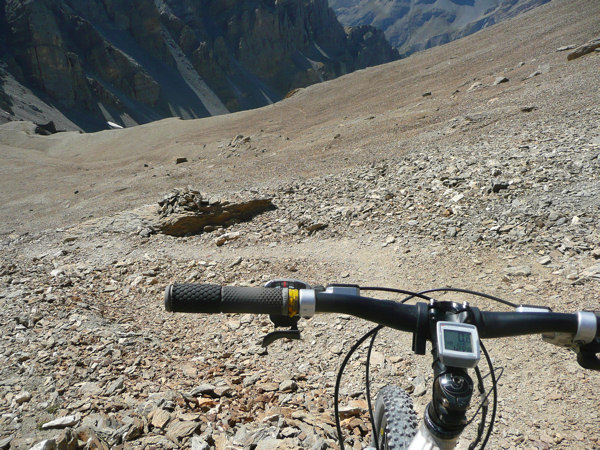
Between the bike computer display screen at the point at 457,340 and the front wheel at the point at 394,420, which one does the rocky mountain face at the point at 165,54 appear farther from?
the bike computer display screen at the point at 457,340

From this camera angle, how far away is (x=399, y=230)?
780cm

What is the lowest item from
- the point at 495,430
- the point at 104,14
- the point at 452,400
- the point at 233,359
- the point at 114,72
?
the point at 495,430

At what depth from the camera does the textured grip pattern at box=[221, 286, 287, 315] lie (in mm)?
1630

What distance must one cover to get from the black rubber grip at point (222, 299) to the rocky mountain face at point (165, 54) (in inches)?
2585

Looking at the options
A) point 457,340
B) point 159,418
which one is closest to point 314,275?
point 159,418

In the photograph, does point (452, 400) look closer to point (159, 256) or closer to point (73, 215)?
point (159, 256)

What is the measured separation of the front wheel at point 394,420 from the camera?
232 cm

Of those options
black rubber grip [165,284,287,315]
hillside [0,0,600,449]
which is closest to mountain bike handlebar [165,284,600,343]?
black rubber grip [165,284,287,315]

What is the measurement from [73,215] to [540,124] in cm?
1754

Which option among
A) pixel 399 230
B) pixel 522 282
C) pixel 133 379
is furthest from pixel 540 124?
pixel 133 379

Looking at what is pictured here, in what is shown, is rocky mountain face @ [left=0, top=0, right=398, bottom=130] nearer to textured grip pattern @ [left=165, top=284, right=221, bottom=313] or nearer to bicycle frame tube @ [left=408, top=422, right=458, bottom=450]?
textured grip pattern @ [left=165, top=284, right=221, bottom=313]

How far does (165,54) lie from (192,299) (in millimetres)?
106141

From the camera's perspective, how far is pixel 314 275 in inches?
277

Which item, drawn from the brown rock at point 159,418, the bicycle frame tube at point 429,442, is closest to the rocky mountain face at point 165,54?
the brown rock at point 159,418
